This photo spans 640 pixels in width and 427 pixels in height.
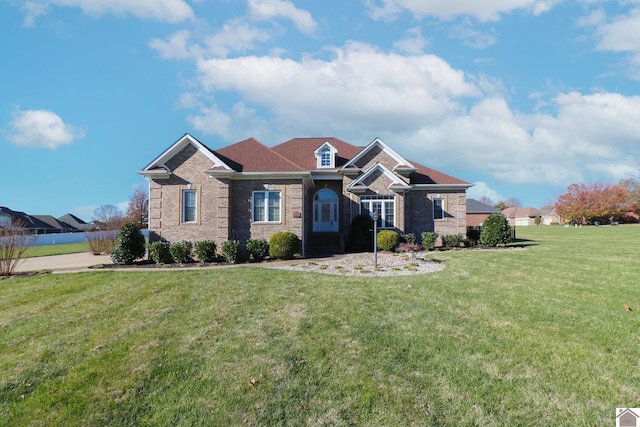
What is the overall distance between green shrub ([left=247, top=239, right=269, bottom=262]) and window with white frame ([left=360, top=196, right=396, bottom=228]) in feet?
23.3

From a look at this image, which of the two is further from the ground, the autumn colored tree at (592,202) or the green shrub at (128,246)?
the autumn colored tree at (592,202)

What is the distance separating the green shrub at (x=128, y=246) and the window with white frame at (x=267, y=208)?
5.44 m

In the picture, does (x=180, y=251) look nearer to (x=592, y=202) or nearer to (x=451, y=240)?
(x=451, y=240)

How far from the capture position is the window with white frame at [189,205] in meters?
16.9

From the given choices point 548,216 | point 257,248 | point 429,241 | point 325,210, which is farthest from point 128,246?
point 548,216

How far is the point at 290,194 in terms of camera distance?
55.7ft

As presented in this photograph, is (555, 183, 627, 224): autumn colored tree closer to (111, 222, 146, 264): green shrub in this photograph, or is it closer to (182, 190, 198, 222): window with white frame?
(182, 190, 198, 222): window with white frame

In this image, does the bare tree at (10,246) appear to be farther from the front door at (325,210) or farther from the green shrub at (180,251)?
the front door at (325,210)

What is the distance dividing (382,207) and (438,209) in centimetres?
442

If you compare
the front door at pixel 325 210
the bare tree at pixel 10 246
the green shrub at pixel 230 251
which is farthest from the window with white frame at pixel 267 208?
the bare tree at pixel 10 246

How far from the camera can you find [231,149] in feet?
63.1

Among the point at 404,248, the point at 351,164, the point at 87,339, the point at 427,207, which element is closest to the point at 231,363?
the point at 87,339

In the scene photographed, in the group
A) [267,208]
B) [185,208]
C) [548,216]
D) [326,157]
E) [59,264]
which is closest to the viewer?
Result: [59,264]

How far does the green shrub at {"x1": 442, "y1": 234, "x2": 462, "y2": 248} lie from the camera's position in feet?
66.3
